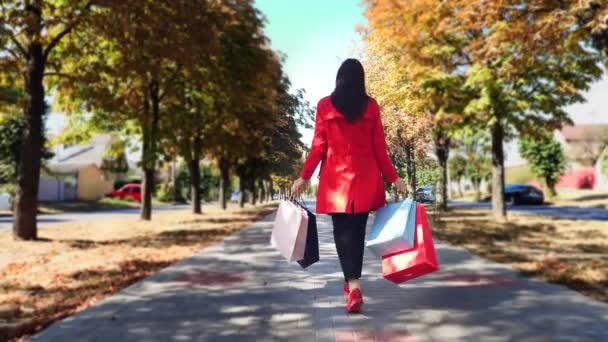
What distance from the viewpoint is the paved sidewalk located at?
3133 mm

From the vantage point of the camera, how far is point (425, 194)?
2467 mm

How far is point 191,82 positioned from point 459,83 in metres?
9.98

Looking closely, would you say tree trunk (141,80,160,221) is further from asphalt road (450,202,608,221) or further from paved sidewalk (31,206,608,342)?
asphalt road (450,202,608,221)

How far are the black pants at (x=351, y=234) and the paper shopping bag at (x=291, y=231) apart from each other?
0.91 feet

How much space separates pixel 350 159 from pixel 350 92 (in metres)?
0.31

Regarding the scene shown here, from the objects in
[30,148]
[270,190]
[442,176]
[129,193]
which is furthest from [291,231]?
[129,193]

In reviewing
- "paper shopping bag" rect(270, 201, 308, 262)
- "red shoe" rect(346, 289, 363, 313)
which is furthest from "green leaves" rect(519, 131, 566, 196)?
"paper shopping bag" rect(270, 201, 308, 262)

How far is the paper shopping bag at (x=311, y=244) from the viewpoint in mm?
2395

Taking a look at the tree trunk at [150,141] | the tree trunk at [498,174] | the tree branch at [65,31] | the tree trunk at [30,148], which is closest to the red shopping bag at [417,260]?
the tree branch at [65,31]

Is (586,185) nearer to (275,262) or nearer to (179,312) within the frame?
(275,262)

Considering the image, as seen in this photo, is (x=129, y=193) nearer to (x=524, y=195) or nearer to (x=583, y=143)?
(x=524, y=195)

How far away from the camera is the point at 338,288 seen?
2949 millimetres

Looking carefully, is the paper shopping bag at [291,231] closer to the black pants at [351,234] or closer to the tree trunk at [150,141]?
the black pants at [351,234]

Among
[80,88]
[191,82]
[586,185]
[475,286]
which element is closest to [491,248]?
[475,286]
